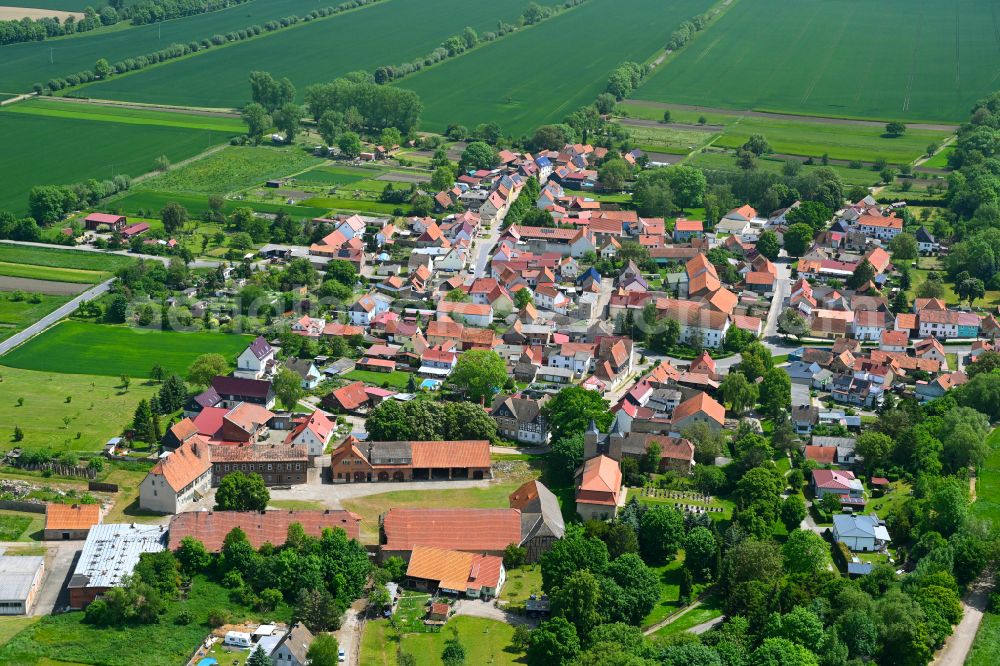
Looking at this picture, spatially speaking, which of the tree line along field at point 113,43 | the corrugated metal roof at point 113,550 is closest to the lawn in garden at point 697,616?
the corrugated metal roof at point 113,550

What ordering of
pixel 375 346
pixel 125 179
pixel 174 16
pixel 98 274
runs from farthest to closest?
pixel 174 16 → pixel 125 179 → pixel 98 274 → pixel 375 346

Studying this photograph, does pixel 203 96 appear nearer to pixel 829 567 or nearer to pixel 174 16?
pixel 174 16

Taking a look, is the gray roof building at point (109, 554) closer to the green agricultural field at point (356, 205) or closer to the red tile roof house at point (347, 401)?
the red tile roof house at point (347, 401)

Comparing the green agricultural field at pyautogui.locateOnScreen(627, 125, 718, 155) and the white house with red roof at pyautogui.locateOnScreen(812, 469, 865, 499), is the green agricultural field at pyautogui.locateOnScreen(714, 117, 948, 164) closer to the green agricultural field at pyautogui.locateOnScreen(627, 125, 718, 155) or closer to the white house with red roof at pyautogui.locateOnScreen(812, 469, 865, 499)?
the green agricultural field at pyautogui.locateOnScreen(627, 125, 718, 155)

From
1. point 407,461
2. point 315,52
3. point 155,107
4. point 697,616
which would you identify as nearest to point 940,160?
point 407,461

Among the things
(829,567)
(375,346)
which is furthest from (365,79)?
(829,567)

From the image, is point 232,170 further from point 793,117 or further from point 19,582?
point 19,582
